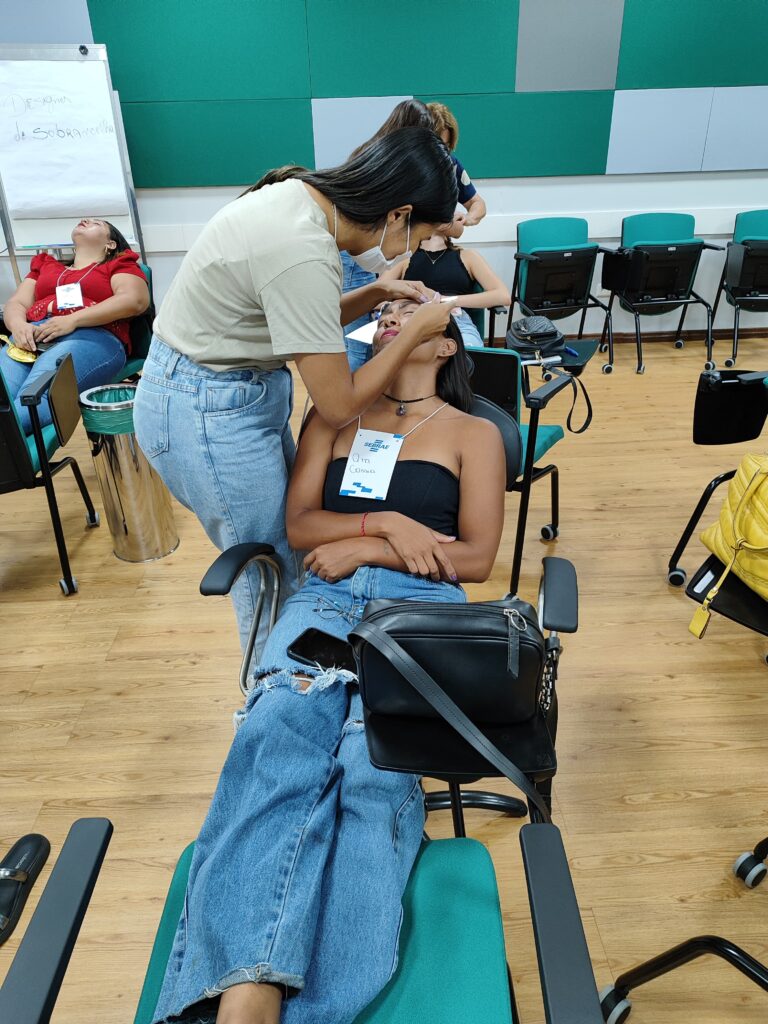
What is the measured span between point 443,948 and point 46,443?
7.39 ft

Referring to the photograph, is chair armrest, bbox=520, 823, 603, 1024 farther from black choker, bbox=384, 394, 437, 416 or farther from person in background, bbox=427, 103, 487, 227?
person in background, bbox=427, 103, 487, 227

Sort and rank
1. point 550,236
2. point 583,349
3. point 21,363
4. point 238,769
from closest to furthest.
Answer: point 238,769 < point 583,349 < point 21,363 < point 550,236

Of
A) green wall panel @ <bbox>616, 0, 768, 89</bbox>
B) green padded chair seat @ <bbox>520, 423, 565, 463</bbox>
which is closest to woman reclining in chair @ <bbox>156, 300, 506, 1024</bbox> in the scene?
green padded chair seat @ <bbox>520, 423, 565, 463</bbox>

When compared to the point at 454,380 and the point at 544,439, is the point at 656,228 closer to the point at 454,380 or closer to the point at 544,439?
the point at 544,439

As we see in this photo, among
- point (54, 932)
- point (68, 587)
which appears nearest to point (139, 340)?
point (68, 587)

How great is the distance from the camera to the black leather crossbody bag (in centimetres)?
106

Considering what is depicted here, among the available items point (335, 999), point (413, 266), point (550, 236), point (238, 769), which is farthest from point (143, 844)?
point (550, 236)

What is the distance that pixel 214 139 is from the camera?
4.56 metres

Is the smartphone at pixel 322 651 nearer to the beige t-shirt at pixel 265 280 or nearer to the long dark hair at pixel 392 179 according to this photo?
the beige t-shirt at pixel 265 280

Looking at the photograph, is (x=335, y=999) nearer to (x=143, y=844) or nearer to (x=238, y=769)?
(x=238, y=769)

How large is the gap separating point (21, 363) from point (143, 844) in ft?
7.42

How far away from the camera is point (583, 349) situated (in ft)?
8.54

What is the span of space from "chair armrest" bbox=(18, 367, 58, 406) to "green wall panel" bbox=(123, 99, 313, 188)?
9.21ft

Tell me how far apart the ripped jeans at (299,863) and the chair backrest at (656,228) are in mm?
4601
